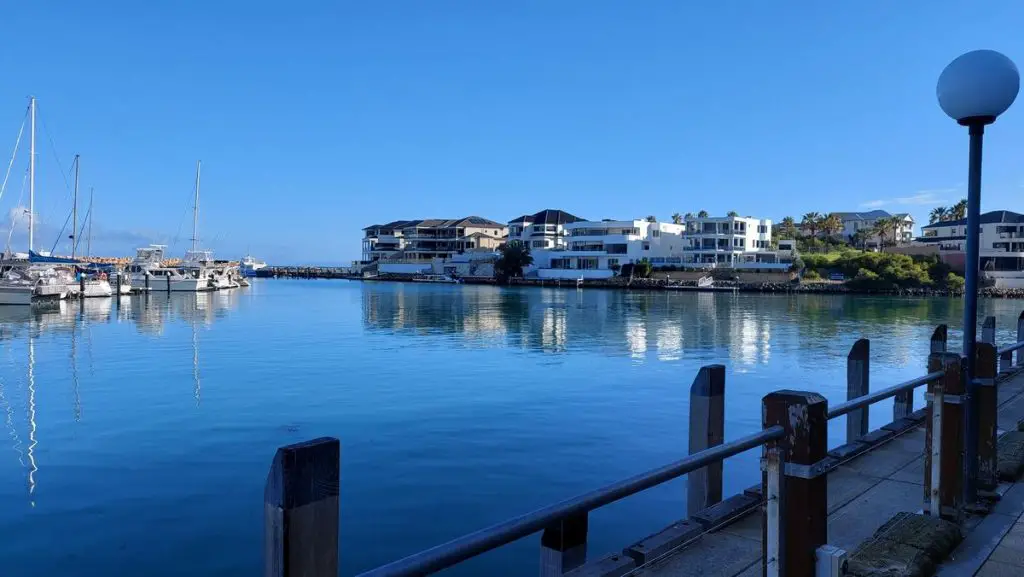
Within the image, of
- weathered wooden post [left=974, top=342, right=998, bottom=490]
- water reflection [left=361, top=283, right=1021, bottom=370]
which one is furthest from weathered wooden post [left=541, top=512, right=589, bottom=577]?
water reflection [left=361, top=283, right=1021, bottom=370]

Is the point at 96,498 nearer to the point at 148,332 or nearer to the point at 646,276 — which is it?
the point at 148,332

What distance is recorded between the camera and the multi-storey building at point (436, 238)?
158 meters

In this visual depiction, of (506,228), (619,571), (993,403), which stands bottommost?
(619,571)

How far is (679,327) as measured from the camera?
46.2 meters

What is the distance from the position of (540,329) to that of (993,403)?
37742mm

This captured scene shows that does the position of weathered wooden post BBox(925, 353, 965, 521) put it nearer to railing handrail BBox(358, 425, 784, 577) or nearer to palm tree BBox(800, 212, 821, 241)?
railing handrail BBox(358, 425, 784, 577)

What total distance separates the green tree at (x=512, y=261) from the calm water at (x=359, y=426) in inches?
3620

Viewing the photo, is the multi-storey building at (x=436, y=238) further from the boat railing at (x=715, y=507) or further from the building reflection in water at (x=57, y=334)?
the boat railing at (x=715, y=507)

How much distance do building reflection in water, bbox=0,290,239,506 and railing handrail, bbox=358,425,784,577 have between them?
12.3 meters

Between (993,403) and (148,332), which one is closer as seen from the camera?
(993,403)

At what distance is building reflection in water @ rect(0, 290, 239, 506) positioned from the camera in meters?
16.4

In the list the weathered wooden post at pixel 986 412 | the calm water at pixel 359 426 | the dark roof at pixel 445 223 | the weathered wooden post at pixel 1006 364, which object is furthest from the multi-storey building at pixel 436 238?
the weathered wooden post at pixel 986 412

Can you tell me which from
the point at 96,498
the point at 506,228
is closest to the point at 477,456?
the point at 96,498

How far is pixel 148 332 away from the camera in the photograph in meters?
40.5
